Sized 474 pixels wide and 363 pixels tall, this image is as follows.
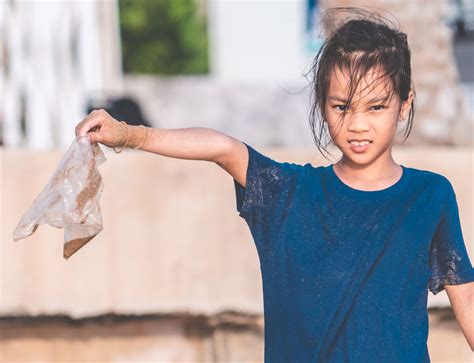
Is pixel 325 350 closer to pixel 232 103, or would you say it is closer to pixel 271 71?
pixel 232 103

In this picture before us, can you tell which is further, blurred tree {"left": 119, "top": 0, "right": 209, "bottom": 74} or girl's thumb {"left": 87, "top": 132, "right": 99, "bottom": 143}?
blurred tree {"left": 119, "top": 0, "right": 209, "bottom": 74}

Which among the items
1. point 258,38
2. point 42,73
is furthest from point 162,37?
point 42,73

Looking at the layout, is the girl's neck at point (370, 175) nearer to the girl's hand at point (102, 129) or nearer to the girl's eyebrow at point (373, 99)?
the girl's eyebrow at point (373, 99)

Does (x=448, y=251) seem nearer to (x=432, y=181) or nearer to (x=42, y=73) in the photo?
(x=432, y=181)

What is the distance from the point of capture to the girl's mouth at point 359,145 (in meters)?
2.52

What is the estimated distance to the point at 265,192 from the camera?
259cm

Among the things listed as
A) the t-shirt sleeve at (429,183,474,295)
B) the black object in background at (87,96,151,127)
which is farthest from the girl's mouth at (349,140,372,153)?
the black object in background at (87,96,151,127)

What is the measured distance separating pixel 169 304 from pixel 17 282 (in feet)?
2.23

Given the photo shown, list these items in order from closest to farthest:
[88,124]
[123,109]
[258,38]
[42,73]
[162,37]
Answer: [88,124], [42,73], [123,109], [258,38], [162,37]

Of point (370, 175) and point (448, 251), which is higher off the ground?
point (370, 175)

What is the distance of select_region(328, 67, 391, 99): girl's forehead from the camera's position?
2504mm

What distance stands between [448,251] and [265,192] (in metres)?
0.48

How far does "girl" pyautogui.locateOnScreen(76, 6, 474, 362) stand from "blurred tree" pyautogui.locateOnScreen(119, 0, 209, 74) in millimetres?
20903

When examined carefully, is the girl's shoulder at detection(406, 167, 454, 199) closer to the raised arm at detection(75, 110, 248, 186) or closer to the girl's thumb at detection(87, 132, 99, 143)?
the raised arm at detection(75, 110, 248, 186)
